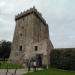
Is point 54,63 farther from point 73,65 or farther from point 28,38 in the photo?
point 28,38

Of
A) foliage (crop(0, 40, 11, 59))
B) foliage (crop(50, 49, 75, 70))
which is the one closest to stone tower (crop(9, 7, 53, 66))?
foliage (crop(50, 49, 75, 70))

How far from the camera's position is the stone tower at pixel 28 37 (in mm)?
31531

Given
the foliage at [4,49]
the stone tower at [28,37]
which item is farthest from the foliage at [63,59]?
the foliage at [4,49]

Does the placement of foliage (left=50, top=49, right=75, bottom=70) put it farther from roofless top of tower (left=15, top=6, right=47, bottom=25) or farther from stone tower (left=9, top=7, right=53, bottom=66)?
roofless top of tower (left=15, top=6, right=47, bottom=25)

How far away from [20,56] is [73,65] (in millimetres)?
13390

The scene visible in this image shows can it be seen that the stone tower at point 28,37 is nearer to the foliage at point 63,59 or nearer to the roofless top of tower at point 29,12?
the roofless top of tower at point 29,12

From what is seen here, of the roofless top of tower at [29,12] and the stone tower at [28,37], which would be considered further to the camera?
the roofless top of tower at [29,12]

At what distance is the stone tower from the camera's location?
31.5 metres

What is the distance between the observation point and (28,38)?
115 feet

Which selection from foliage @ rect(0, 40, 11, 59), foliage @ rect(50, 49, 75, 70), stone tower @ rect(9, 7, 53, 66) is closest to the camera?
foliage @ rect(50, 49, 75, 70)

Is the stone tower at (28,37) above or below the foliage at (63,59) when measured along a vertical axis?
above

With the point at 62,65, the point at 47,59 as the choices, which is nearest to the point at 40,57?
the point at 47,59

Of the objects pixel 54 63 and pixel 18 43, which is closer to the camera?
pixel 54 63

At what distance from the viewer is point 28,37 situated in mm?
35281
